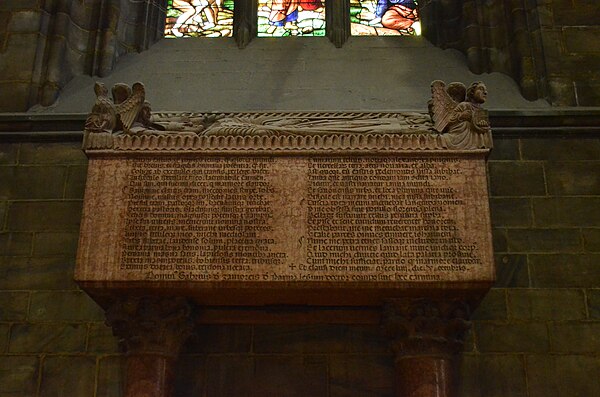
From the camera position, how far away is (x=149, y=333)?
5.48 meters

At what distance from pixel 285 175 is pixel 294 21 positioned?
3369 mm

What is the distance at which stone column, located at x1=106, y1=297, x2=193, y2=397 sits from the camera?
5.42 meters

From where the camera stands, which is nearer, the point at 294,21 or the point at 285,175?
the point at 285,175

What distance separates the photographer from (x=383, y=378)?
5844 millimetres

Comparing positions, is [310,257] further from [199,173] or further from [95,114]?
[95,114]

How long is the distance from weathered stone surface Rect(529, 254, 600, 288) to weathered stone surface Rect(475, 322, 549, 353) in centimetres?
38

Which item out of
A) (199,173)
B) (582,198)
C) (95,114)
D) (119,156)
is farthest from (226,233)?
(582,198)

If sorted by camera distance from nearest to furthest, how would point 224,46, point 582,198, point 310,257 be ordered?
point 310,257 → point 582,198 → point 224,46

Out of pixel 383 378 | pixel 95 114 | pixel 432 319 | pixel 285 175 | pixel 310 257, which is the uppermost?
pixel 95 114

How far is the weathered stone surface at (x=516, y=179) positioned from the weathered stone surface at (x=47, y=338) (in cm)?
368

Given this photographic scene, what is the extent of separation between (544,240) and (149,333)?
130 inches

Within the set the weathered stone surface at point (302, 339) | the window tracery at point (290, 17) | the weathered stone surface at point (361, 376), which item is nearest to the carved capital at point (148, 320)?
the weathered stone surface at point (302, 339)

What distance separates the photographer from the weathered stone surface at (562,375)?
575 cm

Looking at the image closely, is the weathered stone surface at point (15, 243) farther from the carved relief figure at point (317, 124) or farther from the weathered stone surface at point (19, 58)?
the carved relief figure at point (317, 124)
